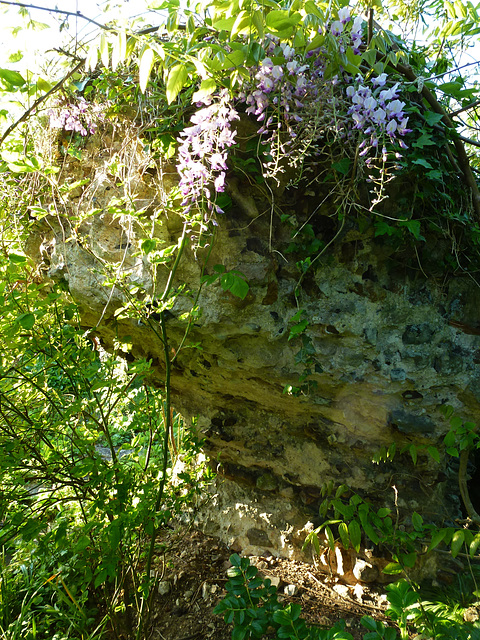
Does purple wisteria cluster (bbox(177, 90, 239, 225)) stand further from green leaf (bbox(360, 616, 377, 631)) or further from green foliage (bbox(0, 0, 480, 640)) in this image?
green leaf (bbox(360, 616, 377, 631))

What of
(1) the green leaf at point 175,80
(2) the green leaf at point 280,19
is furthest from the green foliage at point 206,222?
(1) the green leaf at point 175,80

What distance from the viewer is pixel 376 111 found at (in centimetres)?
154

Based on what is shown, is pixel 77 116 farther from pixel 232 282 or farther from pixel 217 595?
pixel 217 595

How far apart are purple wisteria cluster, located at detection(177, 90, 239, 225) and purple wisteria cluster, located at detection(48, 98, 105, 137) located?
52 cm

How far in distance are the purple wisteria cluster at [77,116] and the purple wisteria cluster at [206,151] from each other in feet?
1.70

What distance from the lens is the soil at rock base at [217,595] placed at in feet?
6.69

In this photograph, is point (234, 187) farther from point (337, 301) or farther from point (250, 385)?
point (250, 385)

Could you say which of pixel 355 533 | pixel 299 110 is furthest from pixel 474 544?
pixel 299 110

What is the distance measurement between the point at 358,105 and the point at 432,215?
0.57 m

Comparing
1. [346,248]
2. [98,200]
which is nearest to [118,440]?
[98,200]

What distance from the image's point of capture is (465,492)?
6.74ft

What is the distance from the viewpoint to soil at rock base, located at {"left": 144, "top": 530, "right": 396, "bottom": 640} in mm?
2039

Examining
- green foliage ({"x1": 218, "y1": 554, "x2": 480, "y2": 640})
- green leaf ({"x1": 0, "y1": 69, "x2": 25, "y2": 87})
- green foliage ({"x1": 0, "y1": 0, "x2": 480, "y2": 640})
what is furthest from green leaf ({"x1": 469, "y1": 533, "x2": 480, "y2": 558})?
green leaf ({"x1": 0, "y1": 69, "x2": 25, "y2": 87})

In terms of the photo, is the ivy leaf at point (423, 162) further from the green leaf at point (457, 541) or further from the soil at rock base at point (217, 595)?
the soil at rock base at point (217, 595)
